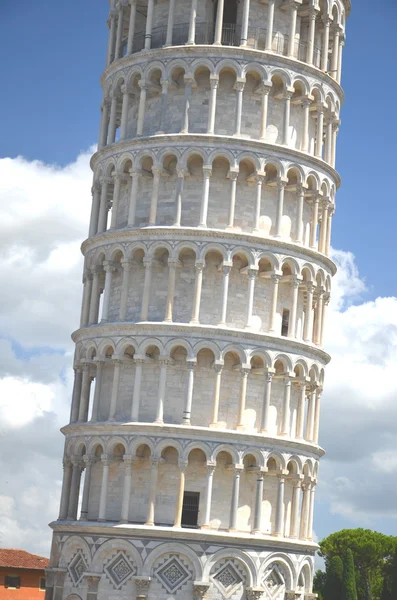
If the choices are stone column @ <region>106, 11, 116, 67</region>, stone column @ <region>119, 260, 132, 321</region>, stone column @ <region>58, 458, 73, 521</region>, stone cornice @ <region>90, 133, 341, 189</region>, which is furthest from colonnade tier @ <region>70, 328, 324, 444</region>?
stone column @ <region>106, 11, 116, 67</region>

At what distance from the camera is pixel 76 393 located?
1768 inches

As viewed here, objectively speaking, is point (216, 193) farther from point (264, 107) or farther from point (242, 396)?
point (242, 396)

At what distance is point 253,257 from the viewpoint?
42781mm

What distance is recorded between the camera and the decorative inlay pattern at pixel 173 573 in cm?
4009

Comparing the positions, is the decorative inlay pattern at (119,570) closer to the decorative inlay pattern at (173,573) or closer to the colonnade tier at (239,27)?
the decorative inlay pattern at (173,573)

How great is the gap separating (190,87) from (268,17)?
4242mm

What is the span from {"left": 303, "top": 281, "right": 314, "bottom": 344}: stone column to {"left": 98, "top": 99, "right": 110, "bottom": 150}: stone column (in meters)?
10.3

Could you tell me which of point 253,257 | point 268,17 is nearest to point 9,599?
point 253,257

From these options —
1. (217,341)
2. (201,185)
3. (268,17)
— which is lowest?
(217,341)

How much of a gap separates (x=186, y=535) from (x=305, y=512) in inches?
227

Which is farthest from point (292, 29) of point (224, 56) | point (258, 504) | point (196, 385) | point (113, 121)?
point (258, 504)

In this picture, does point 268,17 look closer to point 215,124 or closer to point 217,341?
point 215,124

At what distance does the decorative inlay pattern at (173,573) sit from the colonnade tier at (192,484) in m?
1.30

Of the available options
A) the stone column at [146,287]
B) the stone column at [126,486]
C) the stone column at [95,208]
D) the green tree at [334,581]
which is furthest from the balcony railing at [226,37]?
the green tree at [334,581]
